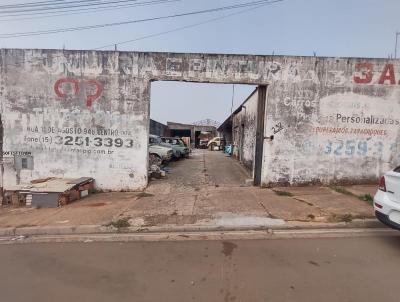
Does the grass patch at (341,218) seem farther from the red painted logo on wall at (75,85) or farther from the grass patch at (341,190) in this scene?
the red painted logo on wall at (75,85)

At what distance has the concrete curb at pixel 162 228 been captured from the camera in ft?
19.5

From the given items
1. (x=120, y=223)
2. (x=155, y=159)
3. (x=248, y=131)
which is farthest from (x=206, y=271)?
(x=248, y=131)

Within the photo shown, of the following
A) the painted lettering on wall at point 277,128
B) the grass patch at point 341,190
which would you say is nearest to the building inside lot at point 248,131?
the painted lettering on wall at point 277,128

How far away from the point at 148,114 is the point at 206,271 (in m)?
6.23

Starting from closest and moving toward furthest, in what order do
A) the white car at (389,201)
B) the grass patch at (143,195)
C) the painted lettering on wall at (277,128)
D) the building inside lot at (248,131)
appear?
the white car at (389,201), the grass patch at (143,195), the painted lettering on wall at (277,128), the building inside lot at (248,131)

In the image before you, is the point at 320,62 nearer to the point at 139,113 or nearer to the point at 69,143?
the point at 139,113

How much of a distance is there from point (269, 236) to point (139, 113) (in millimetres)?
5696

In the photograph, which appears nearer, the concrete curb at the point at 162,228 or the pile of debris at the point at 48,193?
the concrete curb at the point at 162,228

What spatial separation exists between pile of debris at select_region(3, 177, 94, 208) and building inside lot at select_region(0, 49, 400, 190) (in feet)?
2.07

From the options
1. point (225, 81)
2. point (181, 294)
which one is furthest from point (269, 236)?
point (225, 81)

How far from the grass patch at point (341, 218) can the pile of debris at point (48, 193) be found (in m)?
6.78

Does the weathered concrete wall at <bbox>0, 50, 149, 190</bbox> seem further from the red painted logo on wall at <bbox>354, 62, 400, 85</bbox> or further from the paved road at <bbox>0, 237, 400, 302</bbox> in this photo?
the red painted logo on wall at <bbox>354, 62, 400, 85</bbox>

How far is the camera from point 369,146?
371 inches

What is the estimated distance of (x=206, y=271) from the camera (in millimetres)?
4105
